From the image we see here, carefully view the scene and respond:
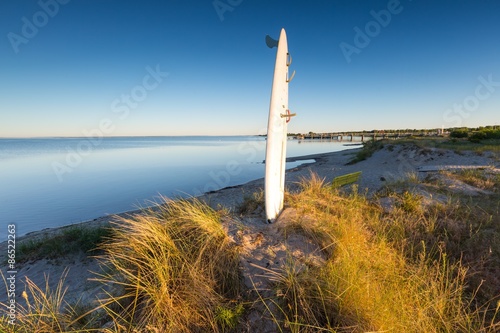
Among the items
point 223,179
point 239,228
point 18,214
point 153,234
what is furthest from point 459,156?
point 18,214

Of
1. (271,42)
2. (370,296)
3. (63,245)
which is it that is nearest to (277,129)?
(271,42)

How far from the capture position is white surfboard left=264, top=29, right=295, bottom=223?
3.70 meters

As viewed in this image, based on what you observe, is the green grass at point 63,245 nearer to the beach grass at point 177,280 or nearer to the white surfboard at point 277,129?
the beach grass at point 177,280

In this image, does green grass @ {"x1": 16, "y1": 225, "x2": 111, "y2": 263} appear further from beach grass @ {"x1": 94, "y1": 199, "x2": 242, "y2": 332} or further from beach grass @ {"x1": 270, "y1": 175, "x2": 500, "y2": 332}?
beach grass @ {"x1": 270, "y1": 175, "x2": 500, "y2": 332}

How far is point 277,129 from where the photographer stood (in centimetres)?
383

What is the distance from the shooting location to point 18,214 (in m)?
10.2

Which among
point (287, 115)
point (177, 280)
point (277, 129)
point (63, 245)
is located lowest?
point (63, 245)

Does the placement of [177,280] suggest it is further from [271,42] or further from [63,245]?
[63,245]

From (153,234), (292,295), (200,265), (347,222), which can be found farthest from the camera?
(347,222)

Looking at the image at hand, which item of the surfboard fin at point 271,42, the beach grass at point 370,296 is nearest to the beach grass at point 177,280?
the beach grass at point 370,296

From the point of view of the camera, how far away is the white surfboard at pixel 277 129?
3701 millimetres

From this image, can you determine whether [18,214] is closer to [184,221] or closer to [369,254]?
[184,221]

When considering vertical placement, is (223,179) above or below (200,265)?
below

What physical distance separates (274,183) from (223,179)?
48.7 ft
